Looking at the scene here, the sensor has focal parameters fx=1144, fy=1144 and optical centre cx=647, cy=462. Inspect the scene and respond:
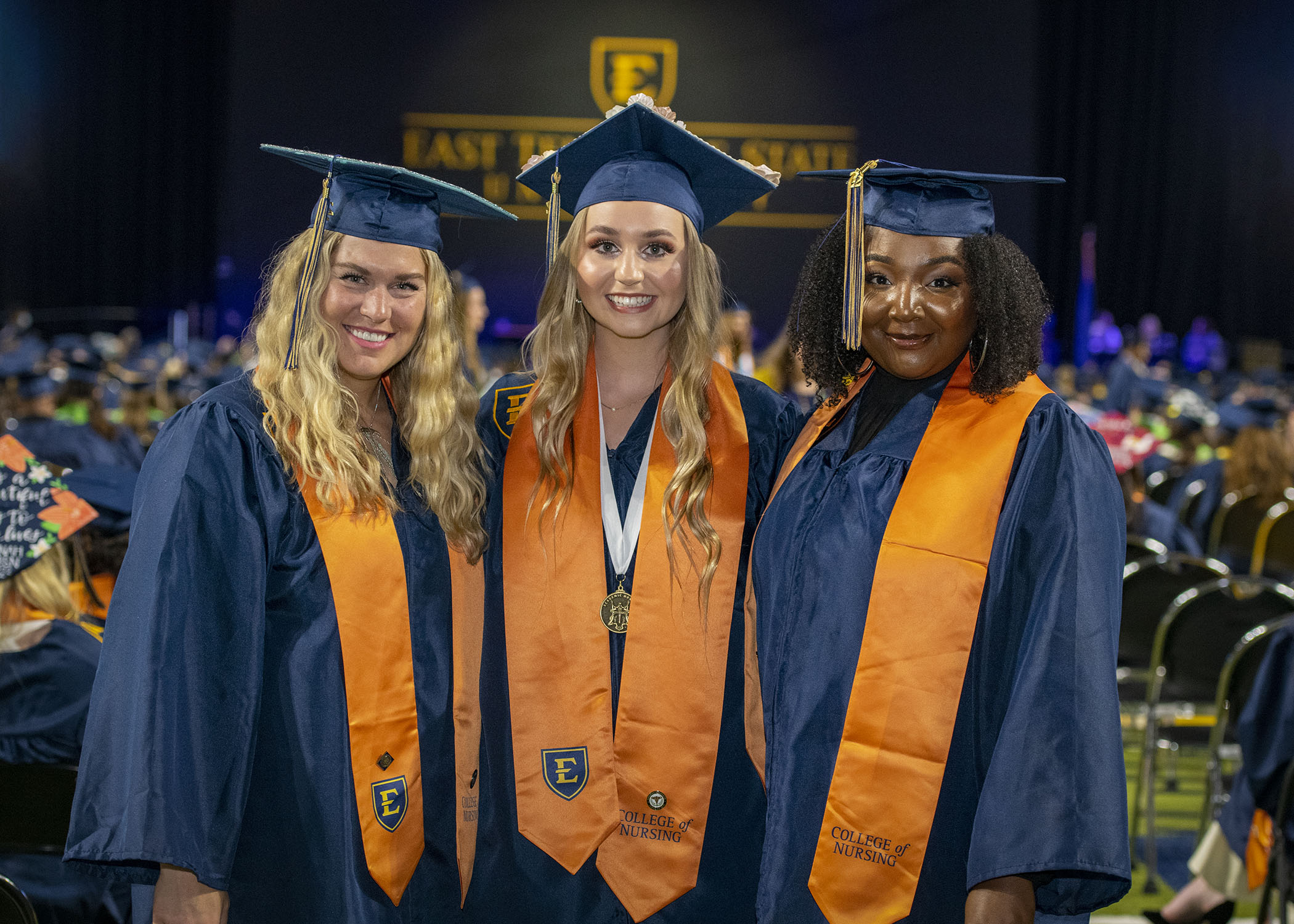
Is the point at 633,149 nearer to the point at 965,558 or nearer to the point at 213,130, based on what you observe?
the point at 965,558

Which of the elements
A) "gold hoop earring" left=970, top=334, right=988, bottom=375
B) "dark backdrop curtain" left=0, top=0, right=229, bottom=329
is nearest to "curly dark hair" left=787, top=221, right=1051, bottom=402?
"gold hoop earring" left=970, top=334, right=988, bottom=375

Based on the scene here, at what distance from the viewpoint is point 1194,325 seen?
Answer: 15922 mm

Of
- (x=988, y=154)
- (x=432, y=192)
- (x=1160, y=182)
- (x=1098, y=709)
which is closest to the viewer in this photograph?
(x=1098, y=709)

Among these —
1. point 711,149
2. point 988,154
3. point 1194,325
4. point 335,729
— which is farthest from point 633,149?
point 1194,325

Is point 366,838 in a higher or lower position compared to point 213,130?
lower

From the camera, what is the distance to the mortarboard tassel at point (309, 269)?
6.07 ft

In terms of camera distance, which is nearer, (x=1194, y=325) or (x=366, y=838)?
(x=366, y=838)

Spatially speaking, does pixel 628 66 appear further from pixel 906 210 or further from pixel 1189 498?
pixel 906 210

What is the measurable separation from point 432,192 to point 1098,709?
136 cm

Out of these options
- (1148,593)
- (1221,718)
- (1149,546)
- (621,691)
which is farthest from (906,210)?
(1149,546)

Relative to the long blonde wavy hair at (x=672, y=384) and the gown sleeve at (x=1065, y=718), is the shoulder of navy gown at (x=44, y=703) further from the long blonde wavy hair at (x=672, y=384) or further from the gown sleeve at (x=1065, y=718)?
the gown sleeve at (x=1065, y=718)

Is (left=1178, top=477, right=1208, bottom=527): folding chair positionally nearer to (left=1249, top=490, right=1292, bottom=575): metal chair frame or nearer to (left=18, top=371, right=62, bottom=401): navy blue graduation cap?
(left=1249, top=490, right=1292, bottom=575): metal chair frame

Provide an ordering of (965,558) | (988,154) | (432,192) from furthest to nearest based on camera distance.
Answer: (988,154) < (432,192) < (965,558)

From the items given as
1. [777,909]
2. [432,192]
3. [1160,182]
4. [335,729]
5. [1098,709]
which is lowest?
[777,909]
